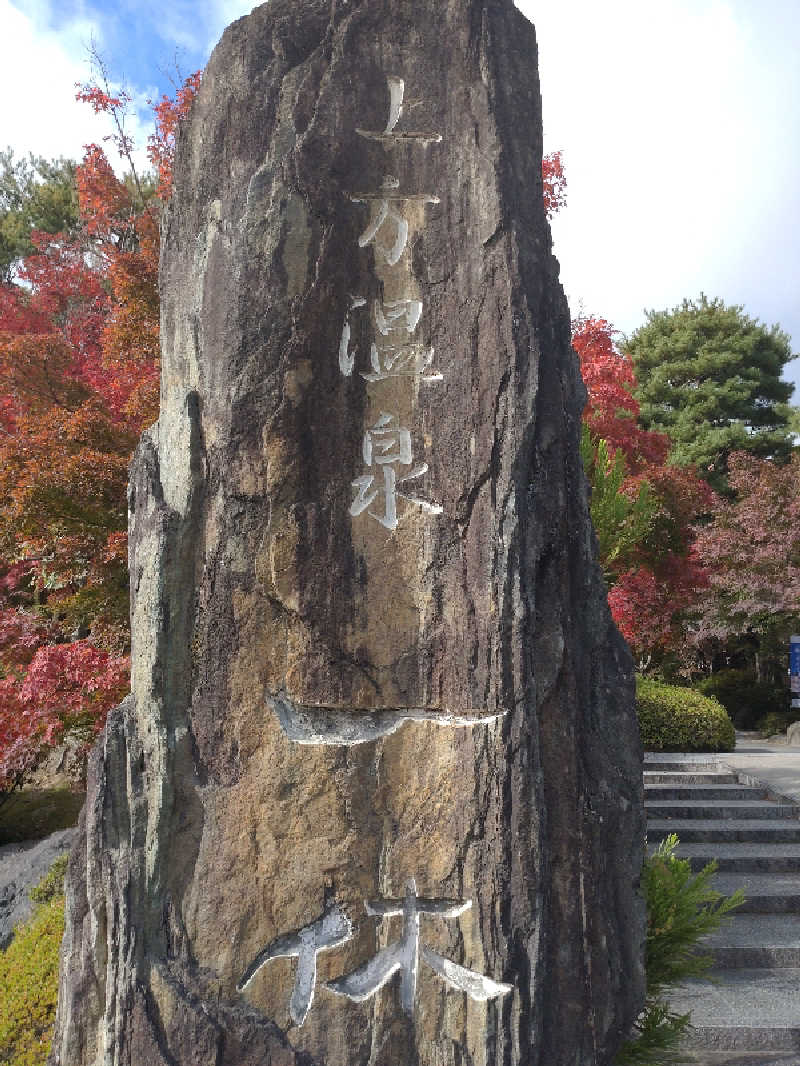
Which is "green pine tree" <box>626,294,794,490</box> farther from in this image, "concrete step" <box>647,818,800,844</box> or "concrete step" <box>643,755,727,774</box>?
"concrete step" <box>647,818,800,844</box>

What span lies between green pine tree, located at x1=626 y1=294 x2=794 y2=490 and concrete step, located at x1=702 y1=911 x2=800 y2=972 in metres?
15.1

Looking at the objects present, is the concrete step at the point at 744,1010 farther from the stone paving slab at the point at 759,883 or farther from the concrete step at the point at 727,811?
the concrete step at the point at 727,811

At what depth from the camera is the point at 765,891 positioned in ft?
19.6

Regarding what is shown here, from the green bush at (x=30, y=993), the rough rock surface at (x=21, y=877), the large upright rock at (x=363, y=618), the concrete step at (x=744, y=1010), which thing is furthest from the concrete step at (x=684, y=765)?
the large upright rock at (x=363, y=618)

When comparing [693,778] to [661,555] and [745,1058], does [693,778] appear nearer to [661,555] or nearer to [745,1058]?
[745,1058]

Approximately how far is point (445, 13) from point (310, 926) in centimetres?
317

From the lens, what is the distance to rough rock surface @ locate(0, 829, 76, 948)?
5574 millimetres

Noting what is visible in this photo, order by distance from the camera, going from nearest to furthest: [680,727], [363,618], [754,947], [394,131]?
1. [363,618]
2. [394,131]
3. [754,947]
4. [680,727]

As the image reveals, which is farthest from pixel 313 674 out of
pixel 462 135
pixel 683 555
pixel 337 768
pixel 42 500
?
pixel 683 555

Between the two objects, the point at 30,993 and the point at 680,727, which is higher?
the point at 680,727

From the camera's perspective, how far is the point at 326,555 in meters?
2.78

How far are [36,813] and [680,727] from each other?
7658mm

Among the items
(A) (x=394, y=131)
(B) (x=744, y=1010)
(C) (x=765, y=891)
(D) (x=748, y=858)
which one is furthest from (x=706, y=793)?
(A) (x=394, y=131)

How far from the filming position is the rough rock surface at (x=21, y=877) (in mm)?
5574
